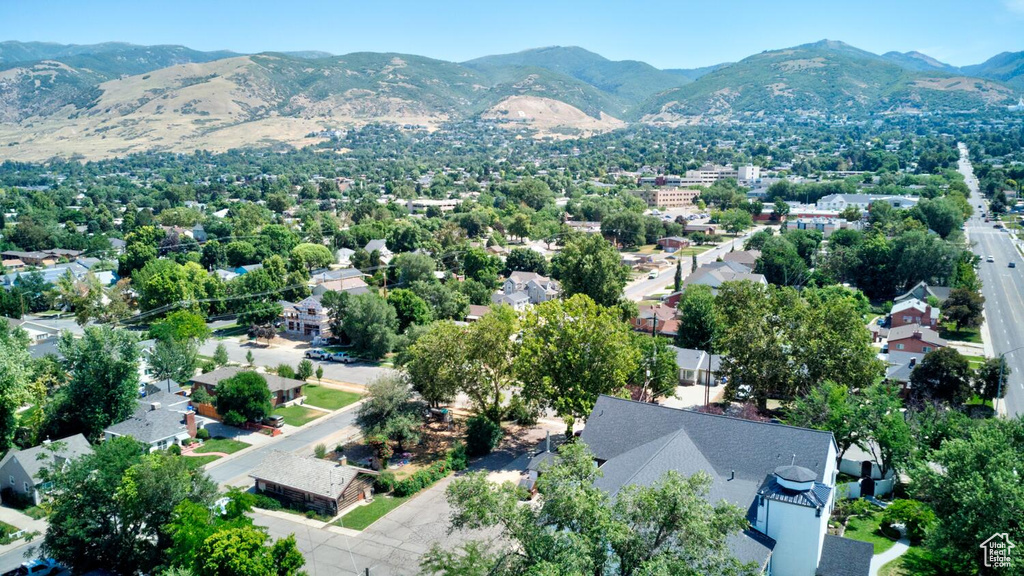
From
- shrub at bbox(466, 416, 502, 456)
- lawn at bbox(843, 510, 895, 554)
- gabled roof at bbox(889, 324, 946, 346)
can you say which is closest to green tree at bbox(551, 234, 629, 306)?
gabled roof at bbox(889, 324, 946, 346)

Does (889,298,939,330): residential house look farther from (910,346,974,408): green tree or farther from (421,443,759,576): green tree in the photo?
(421,443,759,576): green tree

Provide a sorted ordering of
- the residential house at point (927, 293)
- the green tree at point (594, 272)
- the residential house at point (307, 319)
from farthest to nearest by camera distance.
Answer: the residential house at point (927, 293) → the residential house at point (307, 319) → the green tree at point (594, 272)

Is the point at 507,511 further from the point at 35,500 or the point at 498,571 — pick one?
the point at 35,500

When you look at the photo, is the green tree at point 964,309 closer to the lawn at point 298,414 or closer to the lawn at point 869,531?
the lawn at point 869,531

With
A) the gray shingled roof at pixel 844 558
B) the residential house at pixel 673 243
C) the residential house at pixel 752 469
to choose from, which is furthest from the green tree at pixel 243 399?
the residential house at pixel 673 243

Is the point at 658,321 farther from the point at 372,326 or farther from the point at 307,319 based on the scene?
the point at 307,319
